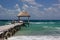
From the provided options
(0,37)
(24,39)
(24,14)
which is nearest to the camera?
(0,37)

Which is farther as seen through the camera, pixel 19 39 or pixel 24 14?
pixel 24 14

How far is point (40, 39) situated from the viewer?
19.3m

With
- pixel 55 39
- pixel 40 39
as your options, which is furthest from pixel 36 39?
pixel 55 39

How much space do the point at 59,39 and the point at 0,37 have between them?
Result: 583cm

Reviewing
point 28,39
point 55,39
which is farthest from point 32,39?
point 55,39

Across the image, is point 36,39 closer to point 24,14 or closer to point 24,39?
point 24,39

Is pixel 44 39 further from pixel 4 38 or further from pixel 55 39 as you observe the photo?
pixel 4 38

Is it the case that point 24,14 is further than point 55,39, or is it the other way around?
point 24,14

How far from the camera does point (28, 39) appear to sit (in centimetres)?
1908

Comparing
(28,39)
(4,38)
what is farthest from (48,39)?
(4,38)

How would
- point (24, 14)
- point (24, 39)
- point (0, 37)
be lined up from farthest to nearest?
point (24, 14) < point (24, 39) < point (0, 37)

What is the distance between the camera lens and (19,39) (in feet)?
62.6

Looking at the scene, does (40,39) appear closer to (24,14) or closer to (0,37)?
(0,37)

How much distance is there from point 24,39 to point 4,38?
253 centimetres
